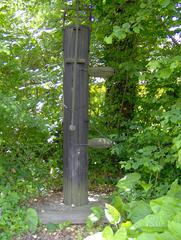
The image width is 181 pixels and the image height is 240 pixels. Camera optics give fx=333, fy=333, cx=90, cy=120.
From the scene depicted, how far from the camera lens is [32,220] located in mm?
2871

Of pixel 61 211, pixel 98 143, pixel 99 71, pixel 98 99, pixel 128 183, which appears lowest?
pixel 61 211

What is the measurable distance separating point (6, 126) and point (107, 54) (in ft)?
5.88

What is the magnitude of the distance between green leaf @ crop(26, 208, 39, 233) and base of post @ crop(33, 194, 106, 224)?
12 cm

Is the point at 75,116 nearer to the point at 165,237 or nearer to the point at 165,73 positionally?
the point at 165,73

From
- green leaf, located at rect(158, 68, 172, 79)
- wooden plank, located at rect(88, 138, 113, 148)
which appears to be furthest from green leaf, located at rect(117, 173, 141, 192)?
green leaf, located at rect(158, 68, 172, 79)

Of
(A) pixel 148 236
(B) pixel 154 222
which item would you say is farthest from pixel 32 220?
(A) pixel 148 236

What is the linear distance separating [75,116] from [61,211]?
36.5 inches

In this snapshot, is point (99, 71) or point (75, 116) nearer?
point (75, 116)

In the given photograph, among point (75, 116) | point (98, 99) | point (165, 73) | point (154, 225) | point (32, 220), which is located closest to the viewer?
point (154, 225)

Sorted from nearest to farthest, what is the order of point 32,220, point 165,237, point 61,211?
point 165,237 → point 32,220 → point 61,211

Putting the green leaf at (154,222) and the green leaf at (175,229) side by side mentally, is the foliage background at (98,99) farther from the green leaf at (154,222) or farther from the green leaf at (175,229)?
the green leaf at (175,229)

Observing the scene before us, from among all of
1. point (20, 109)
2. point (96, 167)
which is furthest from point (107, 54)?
point (20, 109)

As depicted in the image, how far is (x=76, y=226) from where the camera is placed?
9.82ft

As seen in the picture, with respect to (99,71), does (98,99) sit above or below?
below
